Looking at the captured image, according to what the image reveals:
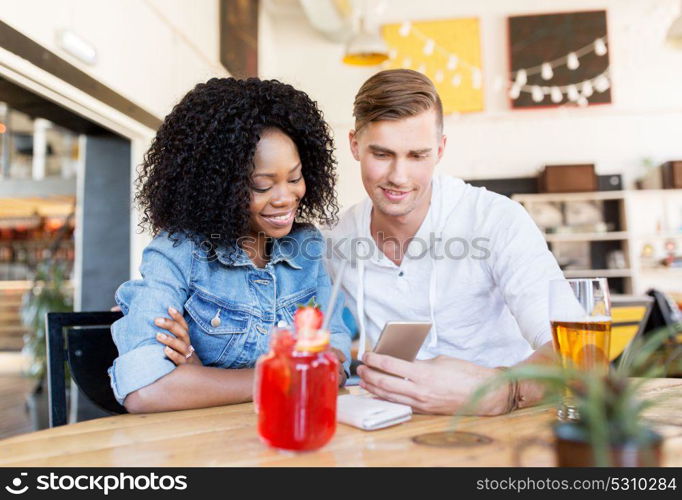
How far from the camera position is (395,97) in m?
1.75

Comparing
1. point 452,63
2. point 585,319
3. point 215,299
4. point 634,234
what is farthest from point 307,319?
point 634,234

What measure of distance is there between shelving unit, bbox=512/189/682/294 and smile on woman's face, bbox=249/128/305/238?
241 inches

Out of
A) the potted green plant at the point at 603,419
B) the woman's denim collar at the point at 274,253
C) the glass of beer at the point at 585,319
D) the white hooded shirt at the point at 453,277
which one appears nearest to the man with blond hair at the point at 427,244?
the white hooded shirt at the point at 453,277

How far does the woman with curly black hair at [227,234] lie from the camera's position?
1.32 meters

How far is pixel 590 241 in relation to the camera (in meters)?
7.31

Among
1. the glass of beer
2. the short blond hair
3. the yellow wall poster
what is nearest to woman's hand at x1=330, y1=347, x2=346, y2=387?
the glass of beer

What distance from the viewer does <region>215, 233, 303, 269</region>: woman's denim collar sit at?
1.45m

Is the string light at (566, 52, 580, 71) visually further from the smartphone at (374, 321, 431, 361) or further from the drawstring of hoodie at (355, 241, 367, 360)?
the smartphone at (374, 321, 431, 361)

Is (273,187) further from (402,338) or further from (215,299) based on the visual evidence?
(402,338)

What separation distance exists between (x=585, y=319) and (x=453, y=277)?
29.7 inches

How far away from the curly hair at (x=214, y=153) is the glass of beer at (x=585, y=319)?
0.80 meters
